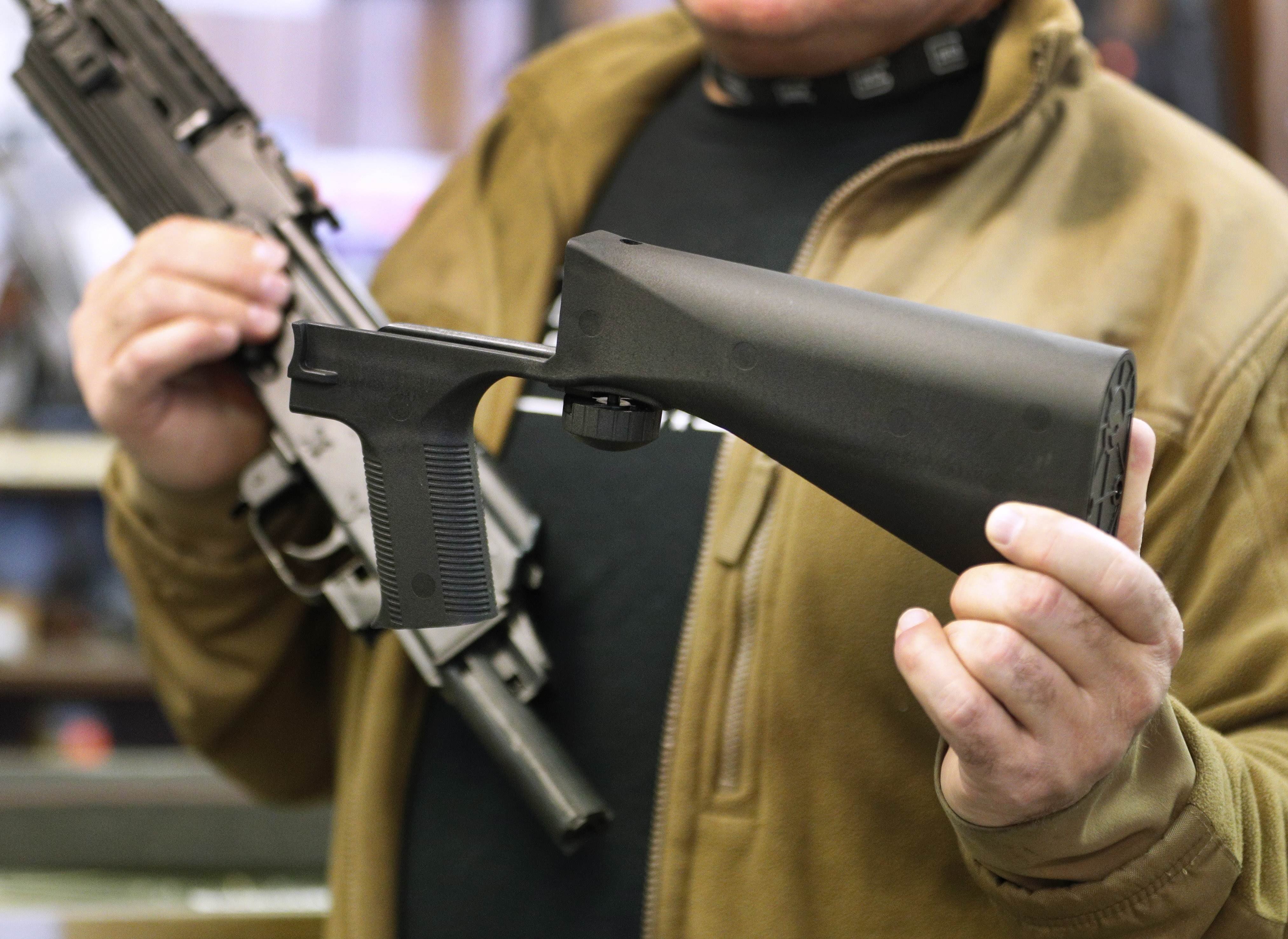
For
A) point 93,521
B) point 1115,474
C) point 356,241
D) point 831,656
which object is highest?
point 1115,474

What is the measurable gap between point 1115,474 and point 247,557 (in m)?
0.62

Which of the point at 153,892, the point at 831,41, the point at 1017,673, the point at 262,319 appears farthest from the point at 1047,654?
the point at 153,892

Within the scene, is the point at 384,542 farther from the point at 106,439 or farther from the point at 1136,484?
the point at 106,439

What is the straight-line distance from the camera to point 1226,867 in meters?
0.50

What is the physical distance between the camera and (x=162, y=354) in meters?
0.72

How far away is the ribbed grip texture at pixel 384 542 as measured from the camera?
0.56 metres

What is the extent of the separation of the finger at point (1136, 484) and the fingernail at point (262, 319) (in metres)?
0.55

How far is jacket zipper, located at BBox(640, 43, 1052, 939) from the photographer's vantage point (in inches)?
25.6

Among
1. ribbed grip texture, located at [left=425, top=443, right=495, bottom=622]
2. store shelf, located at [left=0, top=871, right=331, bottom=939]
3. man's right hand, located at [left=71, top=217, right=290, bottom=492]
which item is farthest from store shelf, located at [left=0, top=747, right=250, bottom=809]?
ribbed grip texture, located at [left=425, top=443, right=495, bottom=622]

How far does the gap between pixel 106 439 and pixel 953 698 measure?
1.98 m

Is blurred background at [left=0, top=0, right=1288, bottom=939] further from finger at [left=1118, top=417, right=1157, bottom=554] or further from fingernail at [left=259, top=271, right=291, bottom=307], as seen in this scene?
finger at [left=1118, top=417, right=1157, bottom=554]

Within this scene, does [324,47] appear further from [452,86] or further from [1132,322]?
[1132,322]

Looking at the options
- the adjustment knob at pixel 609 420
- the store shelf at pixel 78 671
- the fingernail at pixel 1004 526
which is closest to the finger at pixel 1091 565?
the fingernail at pixel 1004 526

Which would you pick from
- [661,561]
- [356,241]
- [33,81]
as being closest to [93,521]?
[356,241]
